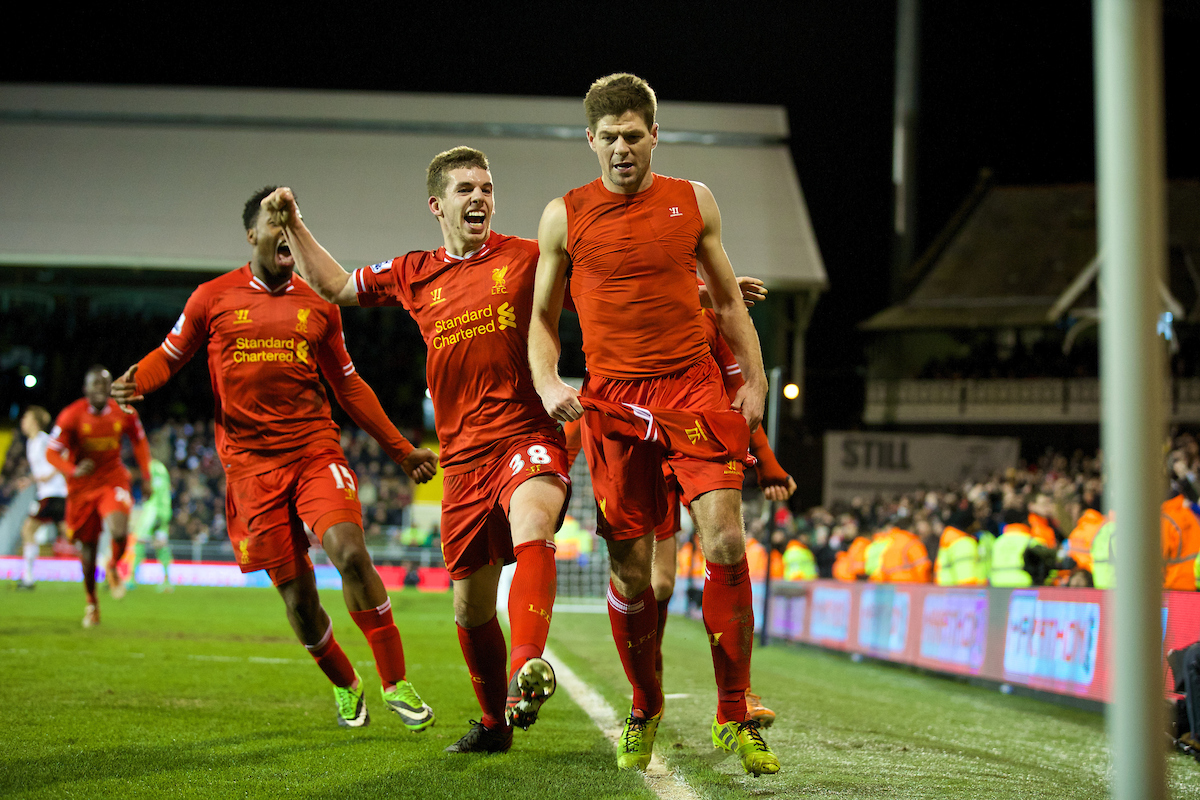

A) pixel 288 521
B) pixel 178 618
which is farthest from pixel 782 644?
pixel 288 521

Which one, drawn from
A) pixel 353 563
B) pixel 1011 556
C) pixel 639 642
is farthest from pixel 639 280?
pixel 1011 556

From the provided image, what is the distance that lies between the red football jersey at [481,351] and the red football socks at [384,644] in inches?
49.5

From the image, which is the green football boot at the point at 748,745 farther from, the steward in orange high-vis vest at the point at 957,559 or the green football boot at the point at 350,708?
the steward in orange high-vis vest at the point at 957,559

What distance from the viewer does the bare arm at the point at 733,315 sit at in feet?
14.4

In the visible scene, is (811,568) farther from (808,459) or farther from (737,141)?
(737,141)

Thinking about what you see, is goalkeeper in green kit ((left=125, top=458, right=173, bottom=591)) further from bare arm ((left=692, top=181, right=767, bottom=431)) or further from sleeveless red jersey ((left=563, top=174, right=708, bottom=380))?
bare arm ((left=692, top=181, right=767, bottom=431))

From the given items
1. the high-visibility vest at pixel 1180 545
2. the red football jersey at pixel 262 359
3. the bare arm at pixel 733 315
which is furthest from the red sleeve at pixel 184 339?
the high-visibility vest at pixel 1180 545

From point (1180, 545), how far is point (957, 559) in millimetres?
4958

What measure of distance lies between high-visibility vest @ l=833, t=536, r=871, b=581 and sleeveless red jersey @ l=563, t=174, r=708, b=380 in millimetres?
12601

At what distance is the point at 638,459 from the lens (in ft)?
13.9

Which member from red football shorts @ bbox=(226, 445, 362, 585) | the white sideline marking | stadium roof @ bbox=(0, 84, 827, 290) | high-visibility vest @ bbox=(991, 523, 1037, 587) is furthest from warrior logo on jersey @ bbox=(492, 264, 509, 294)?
stadium roof @ bbox=(0, 84, 827, 290)

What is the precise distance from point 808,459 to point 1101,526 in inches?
790

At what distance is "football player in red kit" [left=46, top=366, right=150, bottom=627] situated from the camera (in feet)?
38.2

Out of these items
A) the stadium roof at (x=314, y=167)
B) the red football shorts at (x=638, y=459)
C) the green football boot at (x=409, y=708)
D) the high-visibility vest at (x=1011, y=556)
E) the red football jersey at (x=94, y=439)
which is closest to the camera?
the red football shorts at (x=638, y=459)
